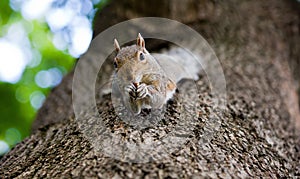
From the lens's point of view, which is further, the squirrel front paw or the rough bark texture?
the squirrel front paw

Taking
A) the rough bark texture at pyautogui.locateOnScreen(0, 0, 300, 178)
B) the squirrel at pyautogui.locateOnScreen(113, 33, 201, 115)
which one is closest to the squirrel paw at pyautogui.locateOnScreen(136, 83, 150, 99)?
the squirrel at pyautogui.locateOnScreen(113, 33, 201, 115)

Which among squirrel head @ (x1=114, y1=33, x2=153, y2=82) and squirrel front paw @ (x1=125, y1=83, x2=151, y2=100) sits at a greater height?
squirrel head @ (x1=114, y1=33, x2=153, y2=82)

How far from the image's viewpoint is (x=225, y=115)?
67.9 inches

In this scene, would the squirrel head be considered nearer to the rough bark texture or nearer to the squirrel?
the squirrel

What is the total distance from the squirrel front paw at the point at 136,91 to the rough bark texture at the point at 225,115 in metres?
0.13

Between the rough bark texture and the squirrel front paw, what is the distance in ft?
0.43

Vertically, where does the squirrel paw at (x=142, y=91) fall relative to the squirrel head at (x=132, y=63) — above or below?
below

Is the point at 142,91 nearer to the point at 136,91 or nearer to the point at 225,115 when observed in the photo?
the point at 136,91

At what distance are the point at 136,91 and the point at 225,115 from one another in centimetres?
45

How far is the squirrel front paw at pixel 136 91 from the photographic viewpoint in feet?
5.25

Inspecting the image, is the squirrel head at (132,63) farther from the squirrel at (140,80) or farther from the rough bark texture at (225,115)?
the rough bark texture at (225,115)

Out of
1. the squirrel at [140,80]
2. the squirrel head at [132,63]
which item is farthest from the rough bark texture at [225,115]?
the squirrel head at [132,63]

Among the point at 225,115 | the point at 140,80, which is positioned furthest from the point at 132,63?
the point at 225,115

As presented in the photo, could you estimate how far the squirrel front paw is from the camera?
1.60 m
